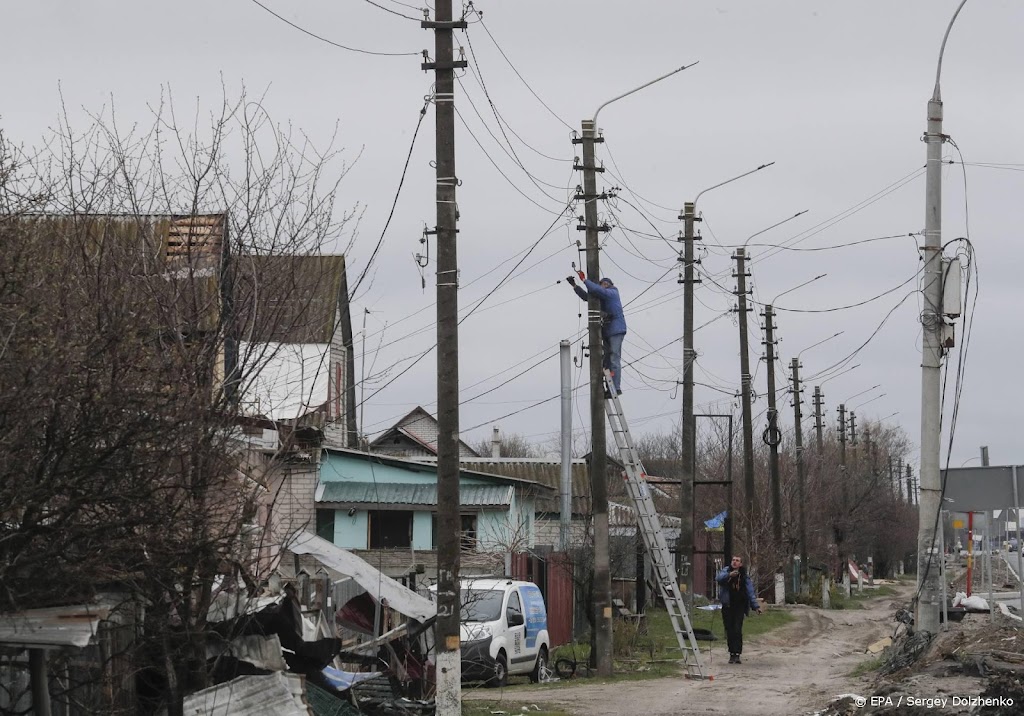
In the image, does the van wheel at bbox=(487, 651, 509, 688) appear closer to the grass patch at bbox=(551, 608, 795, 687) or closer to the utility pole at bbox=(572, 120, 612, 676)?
the grass patch at bbox=(551, 608, 795, 687)

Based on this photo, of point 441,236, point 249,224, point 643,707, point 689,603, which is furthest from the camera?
point 689,603

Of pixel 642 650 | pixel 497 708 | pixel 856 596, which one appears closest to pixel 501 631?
pixel 497 708

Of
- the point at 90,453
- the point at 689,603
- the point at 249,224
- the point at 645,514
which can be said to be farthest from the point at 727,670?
the point at 90,453

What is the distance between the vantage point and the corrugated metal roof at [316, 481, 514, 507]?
34000 millimetres

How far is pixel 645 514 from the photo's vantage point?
21.5 metres

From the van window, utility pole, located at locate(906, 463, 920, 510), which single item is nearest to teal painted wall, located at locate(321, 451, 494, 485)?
the van window

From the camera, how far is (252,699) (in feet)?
37.5

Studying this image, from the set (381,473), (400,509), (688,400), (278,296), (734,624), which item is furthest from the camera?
(381,473)

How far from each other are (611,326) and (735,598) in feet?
16.5

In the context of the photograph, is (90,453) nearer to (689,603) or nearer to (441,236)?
(441,236)

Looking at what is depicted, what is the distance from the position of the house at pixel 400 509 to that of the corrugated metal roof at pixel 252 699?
69.8 ft

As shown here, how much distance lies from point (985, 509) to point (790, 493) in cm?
4331

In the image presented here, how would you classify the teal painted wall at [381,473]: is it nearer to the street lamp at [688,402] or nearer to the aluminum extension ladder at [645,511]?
the street lamp at [688,402]

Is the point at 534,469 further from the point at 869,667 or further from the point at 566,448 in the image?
the point at 869,667
